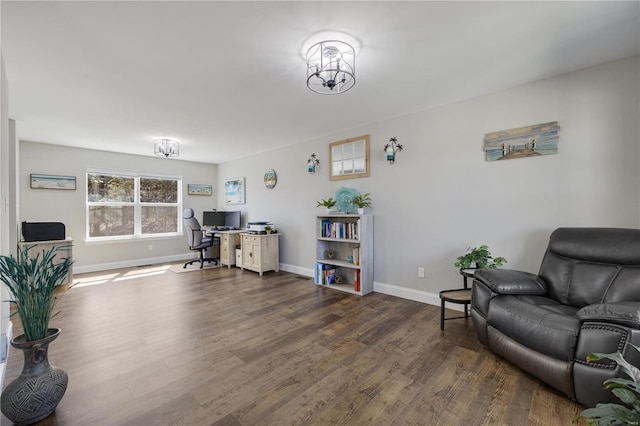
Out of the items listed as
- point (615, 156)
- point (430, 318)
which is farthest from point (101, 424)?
point (615, 156)

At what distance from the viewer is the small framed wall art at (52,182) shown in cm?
459

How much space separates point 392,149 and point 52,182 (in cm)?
573

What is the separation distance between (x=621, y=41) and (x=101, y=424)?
422cm

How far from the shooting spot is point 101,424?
4.81 ft

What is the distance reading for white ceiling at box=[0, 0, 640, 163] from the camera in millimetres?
1699

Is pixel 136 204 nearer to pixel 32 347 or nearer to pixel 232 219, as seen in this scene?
pixel 232 219

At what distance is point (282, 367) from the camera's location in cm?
201

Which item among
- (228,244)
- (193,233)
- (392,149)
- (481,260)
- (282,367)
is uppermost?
(392,149)

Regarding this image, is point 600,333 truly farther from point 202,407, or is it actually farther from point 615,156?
point 202,407

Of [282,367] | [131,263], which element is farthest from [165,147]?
[282,367]

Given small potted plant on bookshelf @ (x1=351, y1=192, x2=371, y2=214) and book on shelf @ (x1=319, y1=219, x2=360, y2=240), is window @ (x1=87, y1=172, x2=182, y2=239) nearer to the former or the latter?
book on shelf @ (x1=319, y1=219, x2=360, y2=240)

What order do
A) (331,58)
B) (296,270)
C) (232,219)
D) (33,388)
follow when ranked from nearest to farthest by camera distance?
(33,388) < (331,58) < (296,270) < (232,219)

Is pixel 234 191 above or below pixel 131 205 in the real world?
above

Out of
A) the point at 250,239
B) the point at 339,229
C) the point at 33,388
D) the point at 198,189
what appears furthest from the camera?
the point at 198,189
